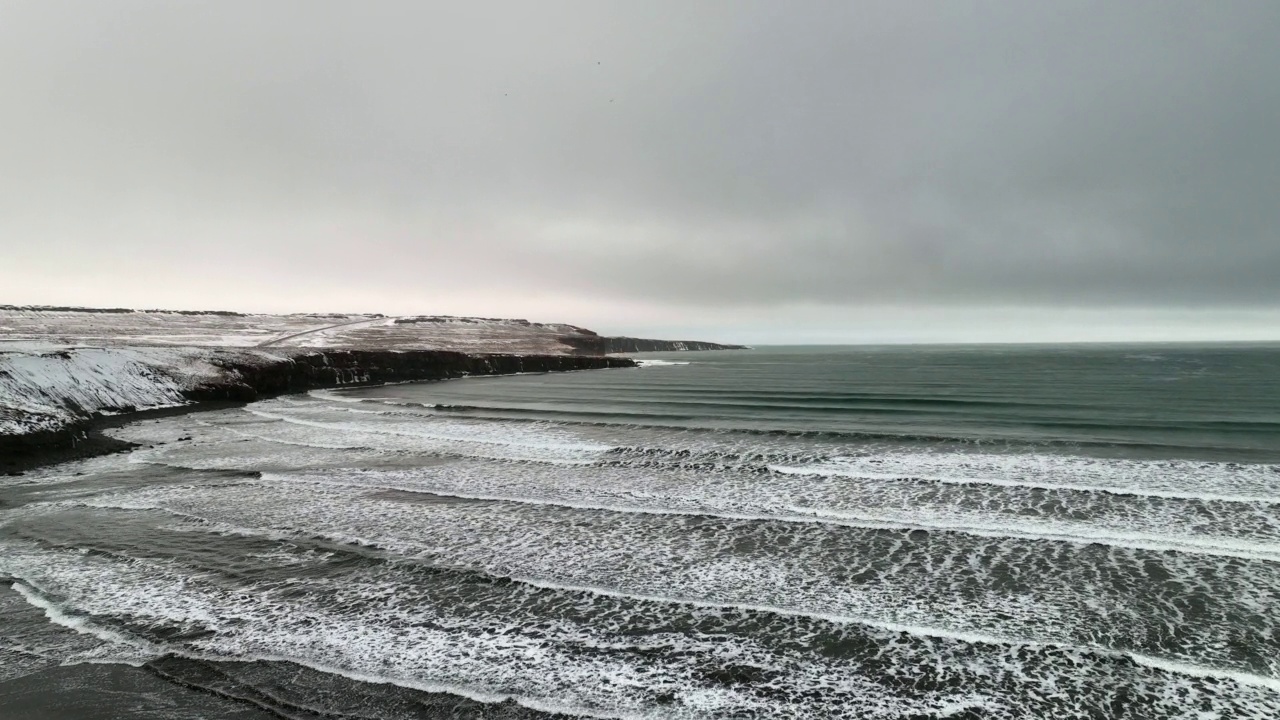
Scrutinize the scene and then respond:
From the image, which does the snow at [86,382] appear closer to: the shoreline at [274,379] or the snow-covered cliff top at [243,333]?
the shoreline at [274,379]

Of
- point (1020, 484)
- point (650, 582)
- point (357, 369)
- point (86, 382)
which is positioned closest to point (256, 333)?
point (357, 369)

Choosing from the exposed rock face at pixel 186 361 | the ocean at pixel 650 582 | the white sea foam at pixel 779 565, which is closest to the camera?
the ocean at pixel 650 582

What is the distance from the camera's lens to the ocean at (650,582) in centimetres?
711

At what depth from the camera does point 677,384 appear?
5853cm

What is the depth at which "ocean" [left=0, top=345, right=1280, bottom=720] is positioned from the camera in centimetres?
711

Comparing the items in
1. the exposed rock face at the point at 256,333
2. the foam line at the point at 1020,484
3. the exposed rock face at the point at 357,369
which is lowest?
the foam line at the point at 1020,484

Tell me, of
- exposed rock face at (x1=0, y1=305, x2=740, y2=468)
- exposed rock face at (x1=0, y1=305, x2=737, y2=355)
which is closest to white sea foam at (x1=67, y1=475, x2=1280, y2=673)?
exposed rock face at (x1=0, y1=305, x2=740, y2=468)

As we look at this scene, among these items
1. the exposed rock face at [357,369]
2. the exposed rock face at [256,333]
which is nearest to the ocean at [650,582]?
the exposed rock face at [357,369]

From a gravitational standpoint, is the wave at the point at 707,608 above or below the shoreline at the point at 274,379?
below

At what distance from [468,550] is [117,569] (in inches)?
233

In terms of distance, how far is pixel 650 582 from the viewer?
10.5m

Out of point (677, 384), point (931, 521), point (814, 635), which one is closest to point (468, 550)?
point (814, 635)

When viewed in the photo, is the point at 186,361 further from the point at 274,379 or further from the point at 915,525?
the point at 915,525

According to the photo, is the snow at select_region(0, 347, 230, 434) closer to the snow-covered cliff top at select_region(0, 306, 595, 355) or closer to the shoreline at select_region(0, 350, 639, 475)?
the shoreline at select_region(0, 350, 639, 475)
